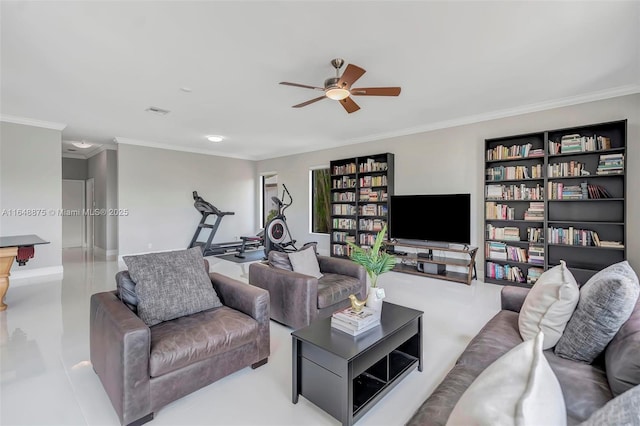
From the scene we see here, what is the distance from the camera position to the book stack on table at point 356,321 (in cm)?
193

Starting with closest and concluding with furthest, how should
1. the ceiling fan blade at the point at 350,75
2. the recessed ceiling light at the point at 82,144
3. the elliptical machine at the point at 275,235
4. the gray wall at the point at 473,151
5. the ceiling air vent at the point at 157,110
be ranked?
the ceiling fan blade at the point at 350,75
the gray wall at the point at 473,151
the ceiling air vent at the point at 157,110
the elliptical machine at the point at 275,235
the recessed ceiling light at the point at 82,144

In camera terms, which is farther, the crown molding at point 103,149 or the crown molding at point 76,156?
the crown molding at point 76,156

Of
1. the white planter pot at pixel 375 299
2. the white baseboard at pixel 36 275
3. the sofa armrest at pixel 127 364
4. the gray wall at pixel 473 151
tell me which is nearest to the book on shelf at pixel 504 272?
the gray wall at pixel 473 151

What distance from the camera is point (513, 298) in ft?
7.75

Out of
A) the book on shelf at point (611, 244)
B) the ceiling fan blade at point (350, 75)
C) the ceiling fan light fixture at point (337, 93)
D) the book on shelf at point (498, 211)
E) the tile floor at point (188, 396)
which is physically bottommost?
the tile floor at point (188, 396)

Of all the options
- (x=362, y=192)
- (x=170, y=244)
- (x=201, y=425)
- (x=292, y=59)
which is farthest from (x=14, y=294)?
(x=362, y=192)

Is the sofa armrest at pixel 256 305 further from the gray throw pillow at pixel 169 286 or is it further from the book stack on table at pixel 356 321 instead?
the book stack on table at pixel 356 321

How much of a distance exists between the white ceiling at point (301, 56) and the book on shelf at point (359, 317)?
7.25ft

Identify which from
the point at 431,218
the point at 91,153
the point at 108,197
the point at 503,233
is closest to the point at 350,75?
the point at 431,218

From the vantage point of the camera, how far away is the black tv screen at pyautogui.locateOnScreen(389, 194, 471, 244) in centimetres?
490

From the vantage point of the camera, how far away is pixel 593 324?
147 cm

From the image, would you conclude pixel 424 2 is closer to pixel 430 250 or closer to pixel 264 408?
pixel 264 408

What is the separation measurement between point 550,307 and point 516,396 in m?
1.35

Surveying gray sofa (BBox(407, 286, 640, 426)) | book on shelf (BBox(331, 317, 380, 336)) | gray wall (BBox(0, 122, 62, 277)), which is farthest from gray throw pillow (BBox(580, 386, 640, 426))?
gray wall (BBox(0, 122, 62, 277))
